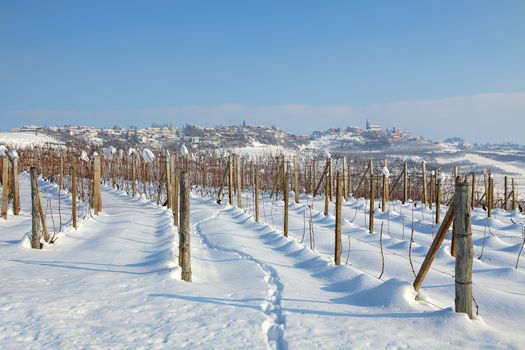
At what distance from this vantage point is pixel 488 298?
400cm

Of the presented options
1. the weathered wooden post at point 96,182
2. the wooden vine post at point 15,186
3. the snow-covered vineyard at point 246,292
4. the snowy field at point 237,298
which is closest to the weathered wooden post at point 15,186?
the wooden vine post at point 15,186

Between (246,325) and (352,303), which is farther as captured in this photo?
(352,303)

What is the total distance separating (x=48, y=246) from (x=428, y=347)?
225 inches

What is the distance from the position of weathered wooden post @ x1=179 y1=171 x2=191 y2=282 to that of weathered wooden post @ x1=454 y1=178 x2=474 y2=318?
9.13ft

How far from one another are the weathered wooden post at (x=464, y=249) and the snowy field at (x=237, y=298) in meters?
0.15

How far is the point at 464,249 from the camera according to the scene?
310cm

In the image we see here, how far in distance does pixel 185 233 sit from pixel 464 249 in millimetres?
2929

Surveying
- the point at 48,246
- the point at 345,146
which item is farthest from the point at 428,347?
the point at 345,146

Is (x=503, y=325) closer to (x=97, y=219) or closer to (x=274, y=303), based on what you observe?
(x=274, y=303)

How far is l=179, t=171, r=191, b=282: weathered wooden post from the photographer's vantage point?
458 centimetres

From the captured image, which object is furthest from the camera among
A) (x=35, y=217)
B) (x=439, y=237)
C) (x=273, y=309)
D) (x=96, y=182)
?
(x=96, y=182)

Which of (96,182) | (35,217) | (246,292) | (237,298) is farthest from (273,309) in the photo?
(96,182)

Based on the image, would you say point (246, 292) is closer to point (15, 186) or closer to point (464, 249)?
point (464, 249)

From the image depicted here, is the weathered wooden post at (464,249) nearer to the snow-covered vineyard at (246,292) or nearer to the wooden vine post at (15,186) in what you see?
the snow-covered vineyard at (246,292)
